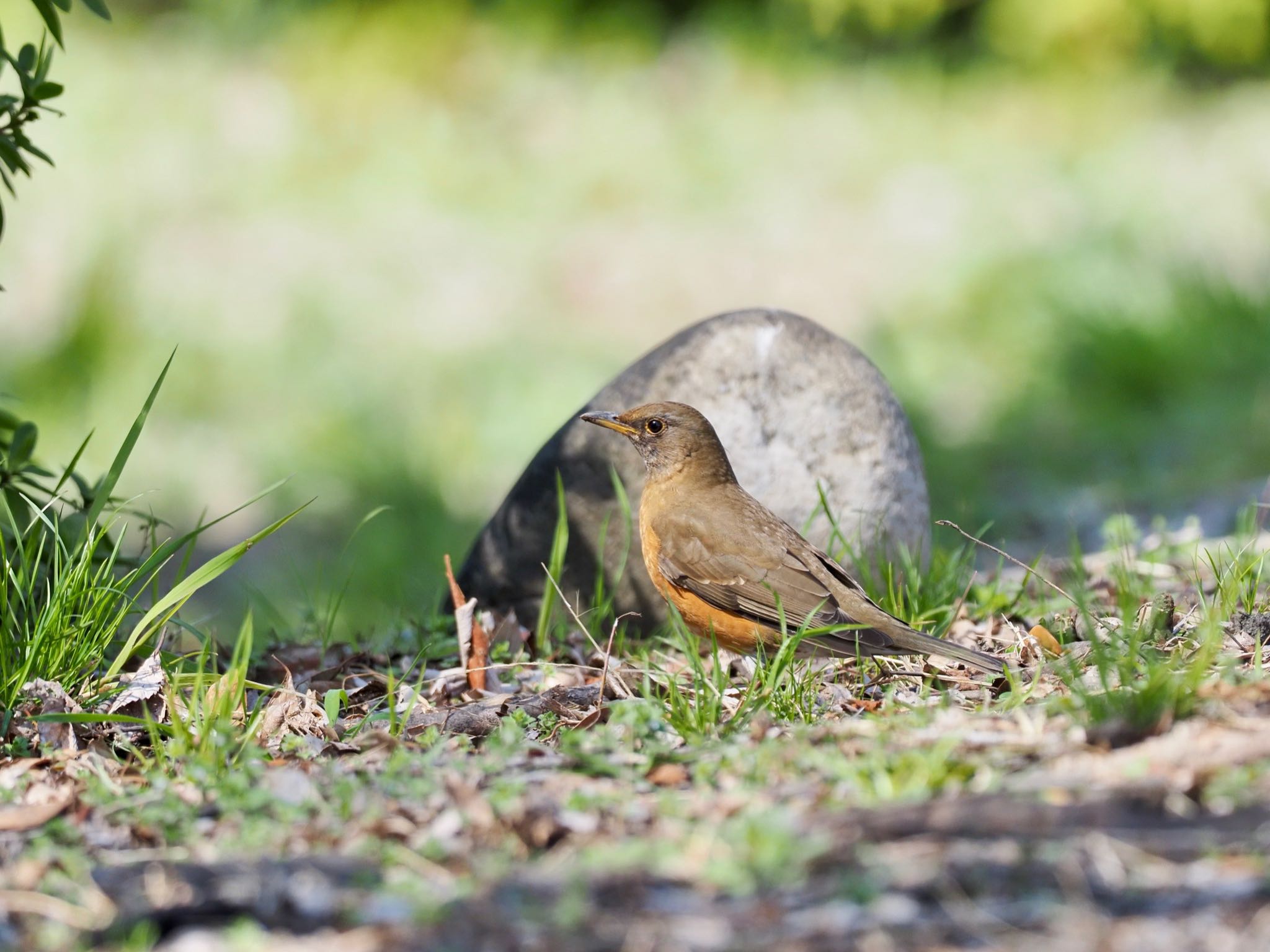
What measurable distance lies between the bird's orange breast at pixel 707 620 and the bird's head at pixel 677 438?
→ 0.33 m

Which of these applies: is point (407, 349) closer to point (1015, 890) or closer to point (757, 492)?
point (757, 492)

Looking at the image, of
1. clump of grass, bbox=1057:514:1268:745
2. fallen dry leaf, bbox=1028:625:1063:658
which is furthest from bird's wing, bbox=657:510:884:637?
clump of grass, bbox=1057:514:1268:745

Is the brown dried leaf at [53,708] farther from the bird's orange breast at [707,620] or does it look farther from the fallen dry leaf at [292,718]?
the bird's orange breast at [707,620]

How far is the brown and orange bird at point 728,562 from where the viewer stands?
4.21 meters

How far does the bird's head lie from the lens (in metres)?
4.98

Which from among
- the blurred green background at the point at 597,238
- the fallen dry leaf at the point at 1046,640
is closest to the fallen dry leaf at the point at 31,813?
the fallen dry leaf at the point at 1046,640

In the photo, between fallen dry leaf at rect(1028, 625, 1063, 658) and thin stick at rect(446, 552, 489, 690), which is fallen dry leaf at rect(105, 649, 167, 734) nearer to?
thin stick at rect(446, 552, 489, 690)

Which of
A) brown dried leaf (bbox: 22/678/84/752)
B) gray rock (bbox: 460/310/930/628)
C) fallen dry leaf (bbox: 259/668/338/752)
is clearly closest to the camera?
brown dried leaf (bbox: 22/678/84/752)

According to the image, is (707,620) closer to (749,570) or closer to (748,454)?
(749,570)

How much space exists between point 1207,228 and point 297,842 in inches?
455

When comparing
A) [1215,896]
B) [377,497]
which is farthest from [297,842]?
[377,497]

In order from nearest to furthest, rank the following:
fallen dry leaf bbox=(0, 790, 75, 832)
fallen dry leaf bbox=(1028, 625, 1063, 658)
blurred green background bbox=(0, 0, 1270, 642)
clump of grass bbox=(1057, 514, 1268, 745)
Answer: clump of grass bbox=(1057, 514, 1268, 745), fallen dry leaf bbox=(0, 790, 75, 832), fallen dry leaf bbox=(1028, 625, 1063, 658), blurred green background bbox=(0, 0, 1270, 642)

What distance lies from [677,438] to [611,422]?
256 millimetres

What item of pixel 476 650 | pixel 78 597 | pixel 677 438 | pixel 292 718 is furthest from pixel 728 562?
pixel 78 597
